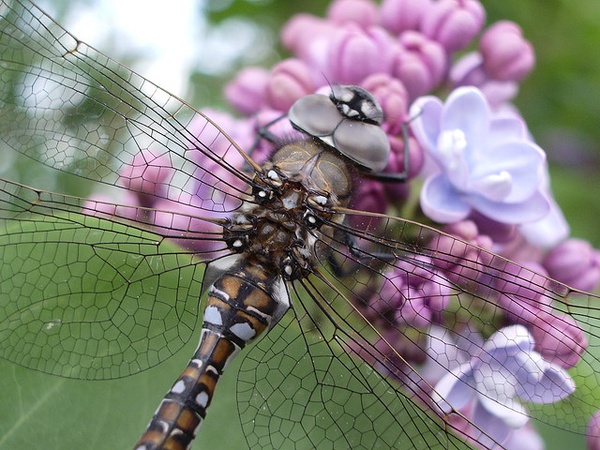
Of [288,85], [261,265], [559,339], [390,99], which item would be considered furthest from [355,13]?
[559,339]

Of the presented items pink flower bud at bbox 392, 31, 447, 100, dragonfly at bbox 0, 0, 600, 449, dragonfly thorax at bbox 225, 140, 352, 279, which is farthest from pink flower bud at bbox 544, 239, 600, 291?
dragonfly thorax at bbox 225, 140, 352, 279

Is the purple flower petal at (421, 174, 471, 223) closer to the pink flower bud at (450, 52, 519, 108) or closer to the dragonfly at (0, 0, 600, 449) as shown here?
the dragonfly at (0, 0, 600, 449)

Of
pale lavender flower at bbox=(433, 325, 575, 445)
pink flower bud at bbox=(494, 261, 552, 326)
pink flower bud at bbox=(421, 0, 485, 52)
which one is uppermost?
pink flower bud at bbox=(421, 0, 485, 52)

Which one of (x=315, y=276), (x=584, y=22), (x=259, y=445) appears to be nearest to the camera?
(x=259, y=445)

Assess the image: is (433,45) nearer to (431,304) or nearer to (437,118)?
(437,118)

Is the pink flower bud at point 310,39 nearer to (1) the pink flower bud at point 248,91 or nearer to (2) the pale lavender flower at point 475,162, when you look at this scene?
(1) the pink flower bud at point 248,91

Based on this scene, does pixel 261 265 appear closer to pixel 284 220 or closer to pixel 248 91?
pixel 284 220

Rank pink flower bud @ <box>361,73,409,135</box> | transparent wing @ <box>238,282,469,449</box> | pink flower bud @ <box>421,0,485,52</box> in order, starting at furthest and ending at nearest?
1. pink flower bud @ <box>421,0,485,52</box>
2. pink flower bud @ <box>361,73,409,135</box>
3. transparent wing @ <box>238,282,469,449</box>

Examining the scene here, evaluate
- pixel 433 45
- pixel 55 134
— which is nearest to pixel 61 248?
pixel 55 134

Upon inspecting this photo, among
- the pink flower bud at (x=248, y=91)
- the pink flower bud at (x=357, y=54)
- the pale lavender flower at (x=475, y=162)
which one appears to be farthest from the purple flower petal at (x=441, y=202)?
the pink flower bud at (x=248, y=91)
